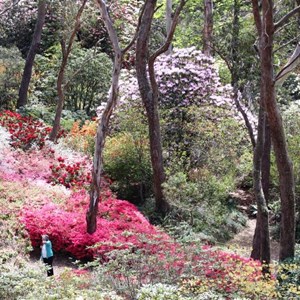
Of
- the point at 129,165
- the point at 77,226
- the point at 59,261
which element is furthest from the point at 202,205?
the point at 59,261

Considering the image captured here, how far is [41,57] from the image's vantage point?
72.5 ft

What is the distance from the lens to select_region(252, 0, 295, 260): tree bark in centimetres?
725

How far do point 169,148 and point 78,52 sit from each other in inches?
378

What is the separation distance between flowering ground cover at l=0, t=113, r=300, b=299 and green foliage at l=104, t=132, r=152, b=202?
56 centimetres


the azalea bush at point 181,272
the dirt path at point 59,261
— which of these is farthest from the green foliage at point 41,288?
the dirt path at point 59,261

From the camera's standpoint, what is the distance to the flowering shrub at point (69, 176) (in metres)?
12.4

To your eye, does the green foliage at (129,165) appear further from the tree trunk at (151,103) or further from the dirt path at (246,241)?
the dirt path at (246,241)

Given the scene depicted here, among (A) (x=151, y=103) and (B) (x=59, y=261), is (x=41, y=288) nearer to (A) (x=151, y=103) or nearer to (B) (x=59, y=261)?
(B) (x=59, y=261)

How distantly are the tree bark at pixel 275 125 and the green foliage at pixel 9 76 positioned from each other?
13.5 m

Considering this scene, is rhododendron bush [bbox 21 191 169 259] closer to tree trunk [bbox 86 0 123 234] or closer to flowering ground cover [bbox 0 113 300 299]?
flowering ground cover [bbox 0 113 300 299]

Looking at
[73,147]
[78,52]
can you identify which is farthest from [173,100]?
[78,52]

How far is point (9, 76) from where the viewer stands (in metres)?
19.6

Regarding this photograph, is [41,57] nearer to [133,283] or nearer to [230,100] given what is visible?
[230,100]

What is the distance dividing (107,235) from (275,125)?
13.0 feet
